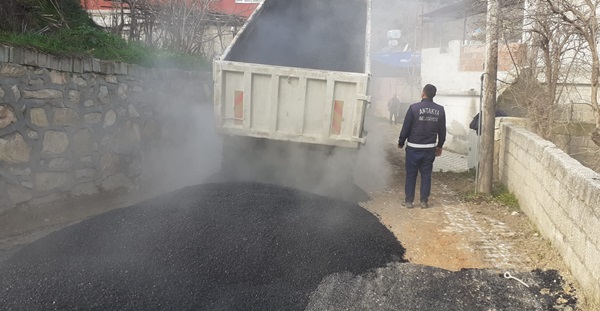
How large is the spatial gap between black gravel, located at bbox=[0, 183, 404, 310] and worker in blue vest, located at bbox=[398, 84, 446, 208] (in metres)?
1.46

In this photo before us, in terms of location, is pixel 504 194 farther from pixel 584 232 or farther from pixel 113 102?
pixel 113 102

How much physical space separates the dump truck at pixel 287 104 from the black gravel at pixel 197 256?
129 cm

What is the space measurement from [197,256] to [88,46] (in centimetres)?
354

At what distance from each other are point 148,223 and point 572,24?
5.49 m

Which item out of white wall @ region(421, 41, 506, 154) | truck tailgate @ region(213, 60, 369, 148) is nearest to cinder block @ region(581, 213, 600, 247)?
truck tailgate @ region(213, 60, 369, 148)

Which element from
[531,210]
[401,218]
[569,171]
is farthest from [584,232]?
[401,218]

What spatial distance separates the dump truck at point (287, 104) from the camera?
593 cm

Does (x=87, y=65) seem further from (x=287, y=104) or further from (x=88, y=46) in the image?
(x=287, y=104)

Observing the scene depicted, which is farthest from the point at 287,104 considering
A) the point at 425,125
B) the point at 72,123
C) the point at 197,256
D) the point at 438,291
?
the point at 438,291

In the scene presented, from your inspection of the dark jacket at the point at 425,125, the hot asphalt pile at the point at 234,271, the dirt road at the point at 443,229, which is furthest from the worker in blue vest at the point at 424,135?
the hot asphalt pile at the point at 234,271

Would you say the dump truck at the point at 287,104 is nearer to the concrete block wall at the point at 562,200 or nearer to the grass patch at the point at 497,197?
the grass patch at the point at 497,197

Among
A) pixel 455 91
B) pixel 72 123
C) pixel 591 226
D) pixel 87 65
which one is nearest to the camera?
pixel 591 226

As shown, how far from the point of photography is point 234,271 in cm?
365

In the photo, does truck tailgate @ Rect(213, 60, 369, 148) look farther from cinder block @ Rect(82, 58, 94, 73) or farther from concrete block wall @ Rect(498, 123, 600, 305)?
concrete block wall @ Rect(498, 123, 600, 305)
